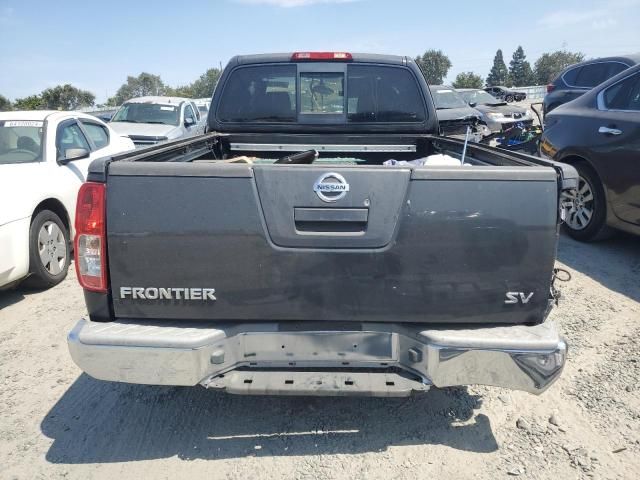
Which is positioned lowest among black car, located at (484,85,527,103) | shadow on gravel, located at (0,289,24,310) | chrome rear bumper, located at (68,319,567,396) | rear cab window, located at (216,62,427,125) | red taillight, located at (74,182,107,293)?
shadow on gravel, located at (0,289,24,310)

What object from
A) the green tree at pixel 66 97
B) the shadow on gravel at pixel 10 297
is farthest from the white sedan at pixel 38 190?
the green tree at pixel 66 97

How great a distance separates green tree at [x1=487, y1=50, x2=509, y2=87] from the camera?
340 ft

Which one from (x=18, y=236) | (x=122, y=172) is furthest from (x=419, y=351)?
(x=18, y=236)

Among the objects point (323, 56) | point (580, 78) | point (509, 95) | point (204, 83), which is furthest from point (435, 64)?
point (323, 56)

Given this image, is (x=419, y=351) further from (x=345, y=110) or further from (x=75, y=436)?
(x=345, y=110)

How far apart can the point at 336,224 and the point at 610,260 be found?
416cm

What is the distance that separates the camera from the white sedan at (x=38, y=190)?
4.41 m

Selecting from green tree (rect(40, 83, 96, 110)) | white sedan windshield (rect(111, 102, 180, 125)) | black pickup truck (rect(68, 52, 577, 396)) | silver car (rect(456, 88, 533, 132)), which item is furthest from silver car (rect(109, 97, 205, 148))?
green tree (rect(40, 83, 96, 110))

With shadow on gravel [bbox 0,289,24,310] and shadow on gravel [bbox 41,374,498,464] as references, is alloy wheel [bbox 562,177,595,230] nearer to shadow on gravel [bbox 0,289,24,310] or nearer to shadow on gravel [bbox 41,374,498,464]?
shadow on gravel [bbox 41,374,498,464]

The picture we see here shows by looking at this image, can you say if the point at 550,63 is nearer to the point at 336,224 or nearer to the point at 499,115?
the point at 499,115

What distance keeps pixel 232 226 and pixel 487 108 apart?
15.1 m

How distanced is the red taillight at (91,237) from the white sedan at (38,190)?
247 cm

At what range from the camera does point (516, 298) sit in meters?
2.29

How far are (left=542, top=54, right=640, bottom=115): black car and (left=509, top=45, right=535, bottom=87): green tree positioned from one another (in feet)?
291
